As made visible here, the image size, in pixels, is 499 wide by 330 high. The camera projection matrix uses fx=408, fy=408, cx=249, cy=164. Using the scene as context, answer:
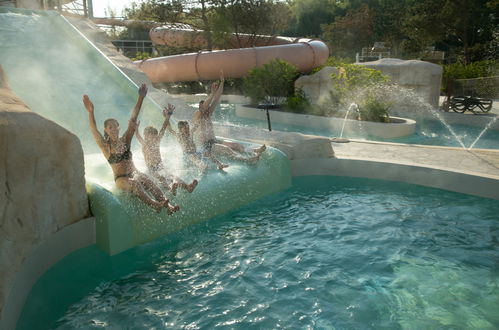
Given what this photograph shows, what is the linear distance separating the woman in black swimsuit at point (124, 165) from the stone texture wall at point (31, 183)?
479 mm

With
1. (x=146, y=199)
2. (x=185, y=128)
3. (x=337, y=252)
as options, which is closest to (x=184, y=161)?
(x=185, y=128)

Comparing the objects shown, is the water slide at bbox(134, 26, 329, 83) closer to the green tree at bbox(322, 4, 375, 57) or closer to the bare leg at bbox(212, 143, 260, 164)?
the bare leg at bbox(212, 143, 260, 164)

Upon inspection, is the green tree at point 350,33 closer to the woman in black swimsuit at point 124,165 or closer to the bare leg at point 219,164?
the bare leg at point 219,164

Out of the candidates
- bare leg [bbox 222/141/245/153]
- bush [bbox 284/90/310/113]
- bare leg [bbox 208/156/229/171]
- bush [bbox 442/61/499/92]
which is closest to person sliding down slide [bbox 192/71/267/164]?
bare leg [bbox 222/141/245/153]

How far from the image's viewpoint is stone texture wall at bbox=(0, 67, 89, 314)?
2910 millimetres

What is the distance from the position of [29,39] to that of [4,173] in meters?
7.03

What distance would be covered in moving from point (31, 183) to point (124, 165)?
1229mm

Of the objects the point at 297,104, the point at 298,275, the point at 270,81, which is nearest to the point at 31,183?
the point at 298,275

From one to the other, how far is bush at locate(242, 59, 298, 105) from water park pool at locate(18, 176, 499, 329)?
879cm

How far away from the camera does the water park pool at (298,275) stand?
3260 millimetres

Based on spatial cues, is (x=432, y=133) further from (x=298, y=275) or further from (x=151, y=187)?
(x=151, y=187)

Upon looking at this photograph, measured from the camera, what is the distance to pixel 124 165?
445 cm

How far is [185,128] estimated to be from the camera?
5586 mm

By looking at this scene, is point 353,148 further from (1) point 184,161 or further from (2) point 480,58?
(2) point 480,58
